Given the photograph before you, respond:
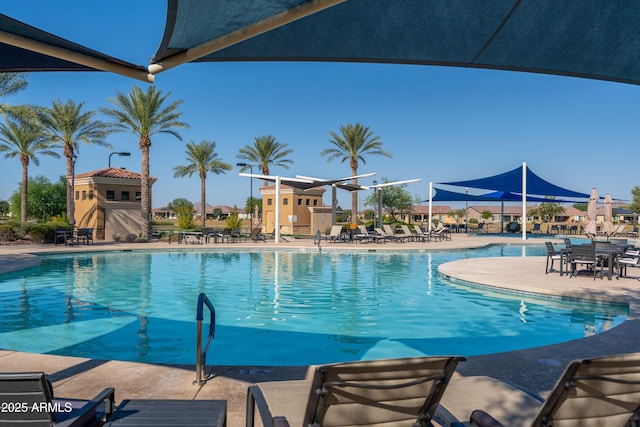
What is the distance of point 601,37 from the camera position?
9.75 ft

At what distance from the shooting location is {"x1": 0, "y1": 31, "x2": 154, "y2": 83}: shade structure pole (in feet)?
8.38

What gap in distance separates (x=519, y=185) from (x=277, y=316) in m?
26.3

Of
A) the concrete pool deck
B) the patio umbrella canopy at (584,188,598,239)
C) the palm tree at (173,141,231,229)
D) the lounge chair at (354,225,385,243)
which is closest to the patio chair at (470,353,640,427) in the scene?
the concrete pool deck

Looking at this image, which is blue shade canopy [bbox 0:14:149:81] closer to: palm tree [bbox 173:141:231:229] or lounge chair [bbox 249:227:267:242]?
lounge chair [bbox 249:227:267:242]

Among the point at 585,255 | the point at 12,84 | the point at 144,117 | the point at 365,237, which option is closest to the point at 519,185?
the point at 365,237

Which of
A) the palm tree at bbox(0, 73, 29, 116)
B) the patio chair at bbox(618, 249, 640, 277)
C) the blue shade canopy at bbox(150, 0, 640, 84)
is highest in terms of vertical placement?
the palm tree at bbox(0, 73, 29, 116)

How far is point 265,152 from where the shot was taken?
3884cm

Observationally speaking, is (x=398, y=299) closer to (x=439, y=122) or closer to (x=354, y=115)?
(x=354, y=115)

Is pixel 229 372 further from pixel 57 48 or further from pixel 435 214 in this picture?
pixel 435 214

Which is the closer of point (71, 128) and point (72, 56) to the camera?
point (72, 56)

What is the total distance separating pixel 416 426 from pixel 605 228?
13616 millimetres

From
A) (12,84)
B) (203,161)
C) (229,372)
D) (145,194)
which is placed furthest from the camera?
(203,161)

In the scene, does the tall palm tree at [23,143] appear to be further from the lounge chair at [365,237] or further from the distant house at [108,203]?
the lounge chair at [365,237]

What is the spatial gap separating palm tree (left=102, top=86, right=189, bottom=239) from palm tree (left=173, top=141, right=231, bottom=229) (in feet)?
36.9
